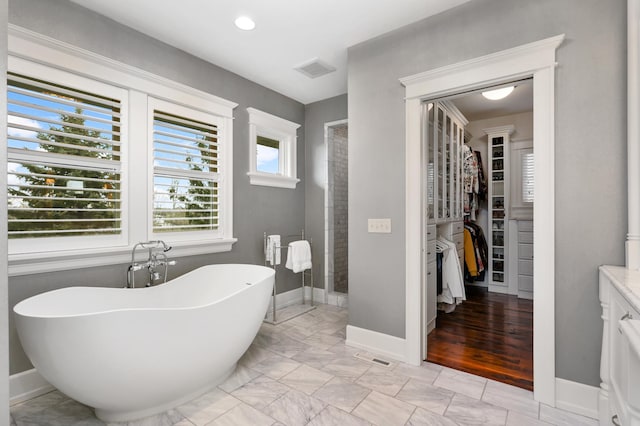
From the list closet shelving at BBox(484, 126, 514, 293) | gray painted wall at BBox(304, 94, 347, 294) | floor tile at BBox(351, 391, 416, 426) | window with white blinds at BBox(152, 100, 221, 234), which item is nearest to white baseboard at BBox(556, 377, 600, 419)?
floor tile at BBox(351, 391, 416, 426)

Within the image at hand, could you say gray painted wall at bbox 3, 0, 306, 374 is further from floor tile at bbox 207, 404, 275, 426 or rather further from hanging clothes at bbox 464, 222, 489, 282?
hanging clothes at bbox 464, 222, 489, 282

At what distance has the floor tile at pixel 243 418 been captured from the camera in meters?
1.78

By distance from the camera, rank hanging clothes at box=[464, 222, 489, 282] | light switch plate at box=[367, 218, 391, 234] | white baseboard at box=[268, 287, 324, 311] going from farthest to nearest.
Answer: hanging clothes at box=[464, 222, 489, 282] → white baseboard at box=[268, 287, 324, 311] → light switch plate at box=[367, 218, 391, 234]

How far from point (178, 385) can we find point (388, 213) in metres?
1.90

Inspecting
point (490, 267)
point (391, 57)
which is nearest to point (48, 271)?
point (391, 57)

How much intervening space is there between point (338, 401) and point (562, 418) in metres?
1.30

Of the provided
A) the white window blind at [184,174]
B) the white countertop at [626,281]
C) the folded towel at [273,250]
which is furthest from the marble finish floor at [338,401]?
the white window blind at [184,174]

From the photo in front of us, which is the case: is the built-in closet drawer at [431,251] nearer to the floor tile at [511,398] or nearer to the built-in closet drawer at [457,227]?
the built-in closet drawer at [457,227]

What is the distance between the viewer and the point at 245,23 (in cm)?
246

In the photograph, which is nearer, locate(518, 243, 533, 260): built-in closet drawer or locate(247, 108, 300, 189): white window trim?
locate(247, 108, 300, 189): white window trim

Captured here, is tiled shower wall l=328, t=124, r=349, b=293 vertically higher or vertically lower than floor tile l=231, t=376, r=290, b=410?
higher

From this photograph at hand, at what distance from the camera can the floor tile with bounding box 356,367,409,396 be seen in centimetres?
213

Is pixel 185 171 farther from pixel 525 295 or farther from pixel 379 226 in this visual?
pixel 525 295

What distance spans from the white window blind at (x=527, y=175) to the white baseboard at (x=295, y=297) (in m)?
3.28
